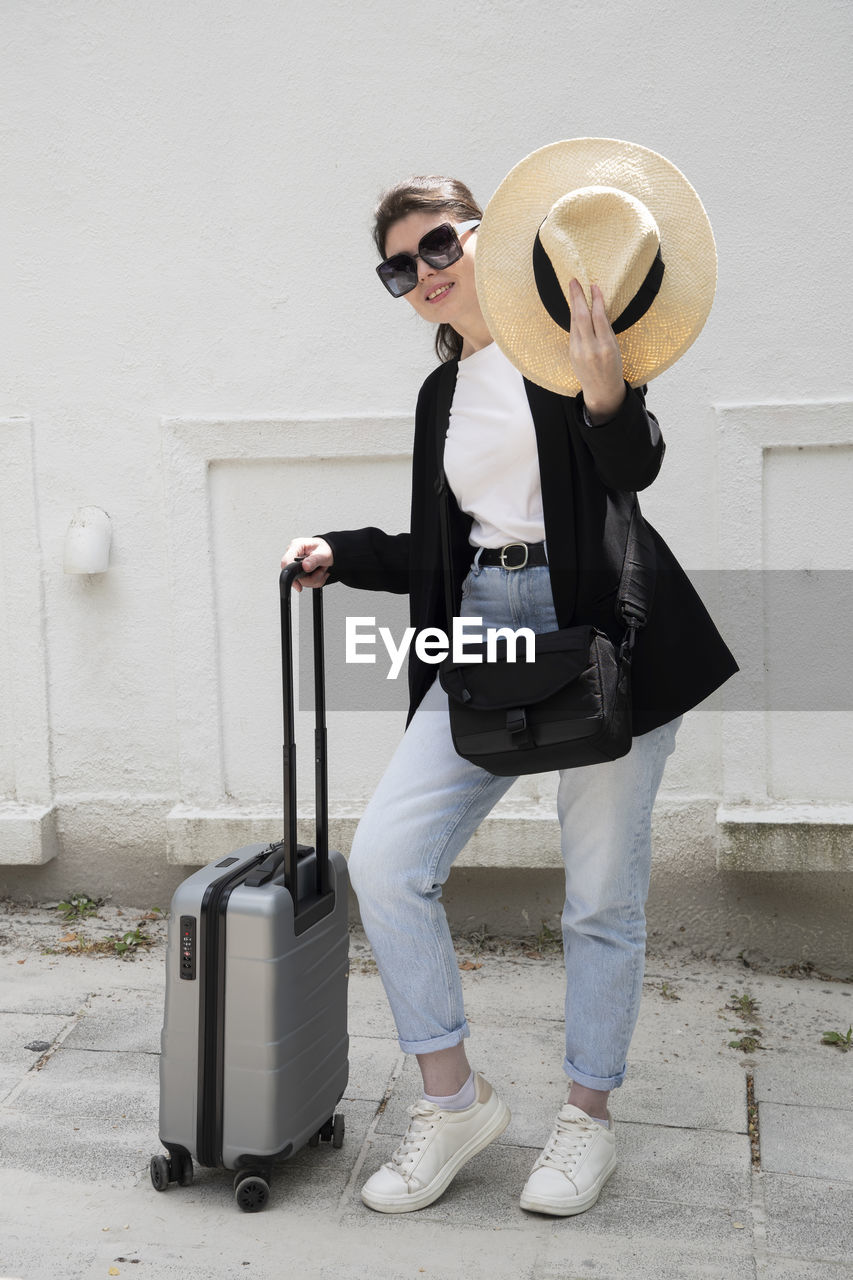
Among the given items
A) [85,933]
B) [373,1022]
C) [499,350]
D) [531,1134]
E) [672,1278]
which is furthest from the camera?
[85,933]

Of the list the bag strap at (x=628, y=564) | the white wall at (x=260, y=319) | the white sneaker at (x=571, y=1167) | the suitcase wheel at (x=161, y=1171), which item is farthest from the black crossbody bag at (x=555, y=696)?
the white wall at (x=260, y=319)

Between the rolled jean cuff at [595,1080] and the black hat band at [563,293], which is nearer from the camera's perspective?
the black hat band at [563,293]

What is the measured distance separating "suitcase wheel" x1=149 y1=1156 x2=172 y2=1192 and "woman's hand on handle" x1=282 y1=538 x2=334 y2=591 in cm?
122

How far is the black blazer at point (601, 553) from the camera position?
2.29 metres

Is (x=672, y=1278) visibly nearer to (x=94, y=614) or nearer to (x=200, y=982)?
(x=200, y=982)

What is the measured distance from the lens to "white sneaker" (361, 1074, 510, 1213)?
A: 255cm

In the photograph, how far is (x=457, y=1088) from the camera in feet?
8.52

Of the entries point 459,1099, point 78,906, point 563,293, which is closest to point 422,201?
point 563,293

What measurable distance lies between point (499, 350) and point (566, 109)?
166 cm

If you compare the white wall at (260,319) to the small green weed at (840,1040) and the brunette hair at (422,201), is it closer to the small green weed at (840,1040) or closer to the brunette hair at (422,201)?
the small green weed at (840,1040)

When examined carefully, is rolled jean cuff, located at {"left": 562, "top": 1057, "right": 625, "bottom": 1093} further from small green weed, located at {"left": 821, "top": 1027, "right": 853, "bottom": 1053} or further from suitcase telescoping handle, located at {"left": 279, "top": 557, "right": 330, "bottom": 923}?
small green weed, located at {"left": 821, "top": 1027, "right": 853, "bottom": 1053}

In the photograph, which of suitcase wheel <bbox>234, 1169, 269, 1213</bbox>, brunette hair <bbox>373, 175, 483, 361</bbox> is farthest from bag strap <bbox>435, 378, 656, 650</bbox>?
suitcase wheel <bbox>234, 1169, 269, 1213</bbox>

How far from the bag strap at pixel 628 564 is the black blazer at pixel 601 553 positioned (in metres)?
0.01

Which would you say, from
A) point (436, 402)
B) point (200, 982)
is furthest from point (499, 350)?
point (200, 982)
